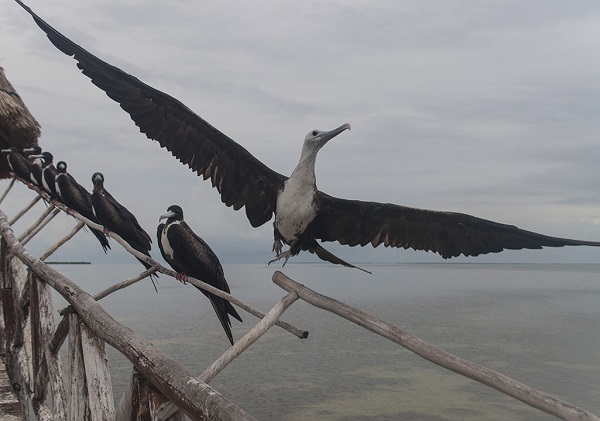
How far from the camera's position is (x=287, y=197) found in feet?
10.6

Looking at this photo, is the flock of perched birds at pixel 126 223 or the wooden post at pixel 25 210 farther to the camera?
the wooden post at pixel 25 210

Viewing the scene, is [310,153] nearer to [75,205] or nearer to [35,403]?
[35,403]

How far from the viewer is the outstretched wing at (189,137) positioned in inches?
142

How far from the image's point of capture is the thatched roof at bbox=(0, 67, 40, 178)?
7203 millimetres

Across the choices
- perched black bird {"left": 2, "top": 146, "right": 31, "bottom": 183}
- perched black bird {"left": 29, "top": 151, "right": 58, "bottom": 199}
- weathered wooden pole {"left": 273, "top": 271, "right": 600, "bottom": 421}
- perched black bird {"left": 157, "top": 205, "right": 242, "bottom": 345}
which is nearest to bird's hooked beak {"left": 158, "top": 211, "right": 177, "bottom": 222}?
perched black bird {"left": 157, "top": 205, "right": 242, "bottom": 345}

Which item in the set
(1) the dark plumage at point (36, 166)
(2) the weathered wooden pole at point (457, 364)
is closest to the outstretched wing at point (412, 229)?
(2) the weathered wooden pole at point (457, 364)

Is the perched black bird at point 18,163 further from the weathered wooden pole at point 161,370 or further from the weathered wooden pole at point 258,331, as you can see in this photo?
the weathered wooden pole at point 258,331

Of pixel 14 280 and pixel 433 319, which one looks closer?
pixel 14 280

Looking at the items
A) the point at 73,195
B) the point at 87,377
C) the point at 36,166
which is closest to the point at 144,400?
the point at 87,377

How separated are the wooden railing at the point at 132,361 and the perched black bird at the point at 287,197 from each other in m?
0.79

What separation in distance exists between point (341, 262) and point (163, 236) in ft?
3.34

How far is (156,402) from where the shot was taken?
70.2 inches

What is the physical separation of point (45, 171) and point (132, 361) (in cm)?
508

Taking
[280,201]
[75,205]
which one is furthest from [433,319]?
[280,201]
